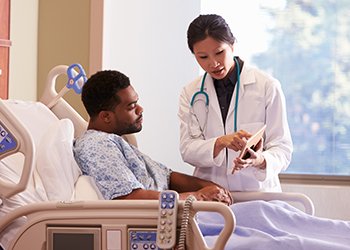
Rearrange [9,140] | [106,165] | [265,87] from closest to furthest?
[9,140]
[106,165]
[265,87]

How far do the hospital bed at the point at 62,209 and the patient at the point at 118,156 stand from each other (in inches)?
2.6

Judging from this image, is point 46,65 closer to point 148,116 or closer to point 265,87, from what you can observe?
point 148,116

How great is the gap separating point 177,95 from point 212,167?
1.31 metres

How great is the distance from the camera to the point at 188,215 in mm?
1093

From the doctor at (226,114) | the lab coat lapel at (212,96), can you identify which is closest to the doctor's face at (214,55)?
the doctor at (226,114)

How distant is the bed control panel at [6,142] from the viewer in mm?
1328

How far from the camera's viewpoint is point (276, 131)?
192cm

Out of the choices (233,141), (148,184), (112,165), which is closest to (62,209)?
(112,165)

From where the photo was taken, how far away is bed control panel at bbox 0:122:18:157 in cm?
133

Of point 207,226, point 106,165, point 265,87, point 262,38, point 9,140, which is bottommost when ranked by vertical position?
point 207,226

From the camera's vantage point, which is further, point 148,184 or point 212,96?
point 212,96

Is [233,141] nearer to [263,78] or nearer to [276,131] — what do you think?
[276,131]

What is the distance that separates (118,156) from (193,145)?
0.45m

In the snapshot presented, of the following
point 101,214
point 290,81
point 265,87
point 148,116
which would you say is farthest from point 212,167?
point 290,81
